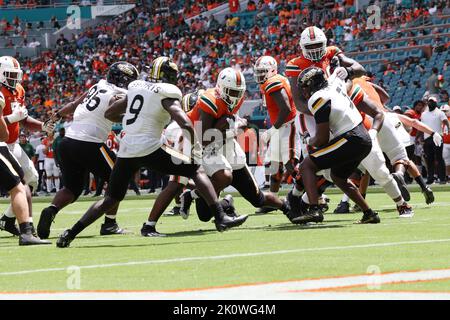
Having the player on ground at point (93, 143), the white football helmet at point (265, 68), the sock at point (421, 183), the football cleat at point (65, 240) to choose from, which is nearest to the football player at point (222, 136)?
the player on ground at point (93, 143)

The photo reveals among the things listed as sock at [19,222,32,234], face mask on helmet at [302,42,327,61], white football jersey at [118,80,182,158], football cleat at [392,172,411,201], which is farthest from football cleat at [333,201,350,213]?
sock at [19,222,32,234]

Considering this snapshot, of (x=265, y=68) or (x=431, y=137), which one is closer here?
(x=265, y=68)

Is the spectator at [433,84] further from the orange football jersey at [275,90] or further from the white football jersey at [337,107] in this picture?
the white football jersey at [337,107]

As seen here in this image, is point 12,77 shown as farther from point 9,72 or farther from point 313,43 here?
point 313,43

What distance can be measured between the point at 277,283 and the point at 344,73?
21.0 feet

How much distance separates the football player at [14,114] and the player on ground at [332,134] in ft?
11.1

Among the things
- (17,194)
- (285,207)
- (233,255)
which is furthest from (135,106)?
(285,207)

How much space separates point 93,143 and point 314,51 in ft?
10.6

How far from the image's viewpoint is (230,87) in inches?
493

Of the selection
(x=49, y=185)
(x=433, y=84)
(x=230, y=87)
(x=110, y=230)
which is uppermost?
(x=230, y=87)

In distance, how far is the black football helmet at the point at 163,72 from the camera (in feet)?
36.3

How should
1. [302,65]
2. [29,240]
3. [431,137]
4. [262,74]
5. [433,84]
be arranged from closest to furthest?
[29,240]
[302,65]
[262,74]
[431,137]
[433,84]

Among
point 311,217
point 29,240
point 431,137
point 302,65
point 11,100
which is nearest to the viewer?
point 29,240

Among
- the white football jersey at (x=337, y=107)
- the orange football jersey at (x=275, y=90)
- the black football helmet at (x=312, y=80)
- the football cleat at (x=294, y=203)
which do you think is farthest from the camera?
the orange football jersey at (x=275, y=90)
